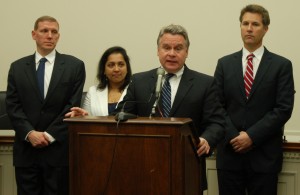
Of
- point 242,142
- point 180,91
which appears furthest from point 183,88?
point 242,142

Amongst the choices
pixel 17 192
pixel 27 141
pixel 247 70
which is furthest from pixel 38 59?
pixel 247 70

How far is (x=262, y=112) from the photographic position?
379 centimetres

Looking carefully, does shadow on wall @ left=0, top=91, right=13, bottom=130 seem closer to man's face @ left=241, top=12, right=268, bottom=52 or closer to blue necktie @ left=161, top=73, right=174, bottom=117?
blue necktie @ left=161, top=73, right=174, bottom=117

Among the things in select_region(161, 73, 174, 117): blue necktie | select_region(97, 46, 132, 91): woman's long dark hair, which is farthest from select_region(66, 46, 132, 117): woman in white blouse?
select_region(161, 73, 174, 117): blue necktie

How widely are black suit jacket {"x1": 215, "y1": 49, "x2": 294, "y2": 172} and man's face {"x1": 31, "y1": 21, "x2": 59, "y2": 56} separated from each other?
1.40m

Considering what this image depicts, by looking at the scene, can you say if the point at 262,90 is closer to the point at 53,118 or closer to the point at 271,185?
the point at 271,185

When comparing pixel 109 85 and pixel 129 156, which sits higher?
pixel 109 85

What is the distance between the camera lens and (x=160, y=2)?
568cm

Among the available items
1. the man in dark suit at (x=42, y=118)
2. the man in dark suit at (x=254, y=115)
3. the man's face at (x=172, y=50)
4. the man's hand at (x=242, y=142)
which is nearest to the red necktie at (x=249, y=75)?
the man in dark suit at (x=254, y=115)

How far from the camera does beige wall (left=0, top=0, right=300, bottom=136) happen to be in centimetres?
528

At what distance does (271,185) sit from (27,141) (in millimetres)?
1774

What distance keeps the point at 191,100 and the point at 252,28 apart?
107 cm

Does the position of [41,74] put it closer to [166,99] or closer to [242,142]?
[166,99]

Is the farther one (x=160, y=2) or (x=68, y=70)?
(x=160, y=2)
